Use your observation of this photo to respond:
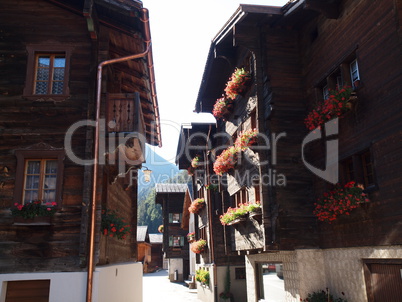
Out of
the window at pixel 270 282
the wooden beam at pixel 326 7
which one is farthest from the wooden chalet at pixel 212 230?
the wooden beam at pixel 326 7

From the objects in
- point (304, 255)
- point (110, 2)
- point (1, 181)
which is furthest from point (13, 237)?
point (304, 255)

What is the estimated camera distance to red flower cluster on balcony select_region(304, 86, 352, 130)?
360 inches

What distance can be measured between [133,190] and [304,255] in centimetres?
973

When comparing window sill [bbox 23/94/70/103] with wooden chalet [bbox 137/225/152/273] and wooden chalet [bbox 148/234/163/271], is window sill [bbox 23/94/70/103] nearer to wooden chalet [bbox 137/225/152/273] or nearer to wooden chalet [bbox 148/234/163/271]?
wooden chalet [bbox 137/225/152/273]

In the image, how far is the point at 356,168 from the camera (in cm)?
920

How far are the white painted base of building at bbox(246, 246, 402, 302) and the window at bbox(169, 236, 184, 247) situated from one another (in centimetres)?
2626

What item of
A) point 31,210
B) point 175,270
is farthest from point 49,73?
point 175,270

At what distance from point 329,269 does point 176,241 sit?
2891cm

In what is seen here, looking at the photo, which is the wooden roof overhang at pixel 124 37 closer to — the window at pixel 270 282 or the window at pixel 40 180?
the window at pixel 40 180

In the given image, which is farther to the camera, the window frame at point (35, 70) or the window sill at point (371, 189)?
the window frame at point (35, 70)

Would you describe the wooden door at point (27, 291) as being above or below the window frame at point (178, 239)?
below

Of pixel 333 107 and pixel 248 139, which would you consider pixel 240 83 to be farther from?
pixel 333 107

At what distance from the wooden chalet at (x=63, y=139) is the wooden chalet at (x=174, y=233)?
85.6 feet

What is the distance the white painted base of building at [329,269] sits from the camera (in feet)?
28.8
